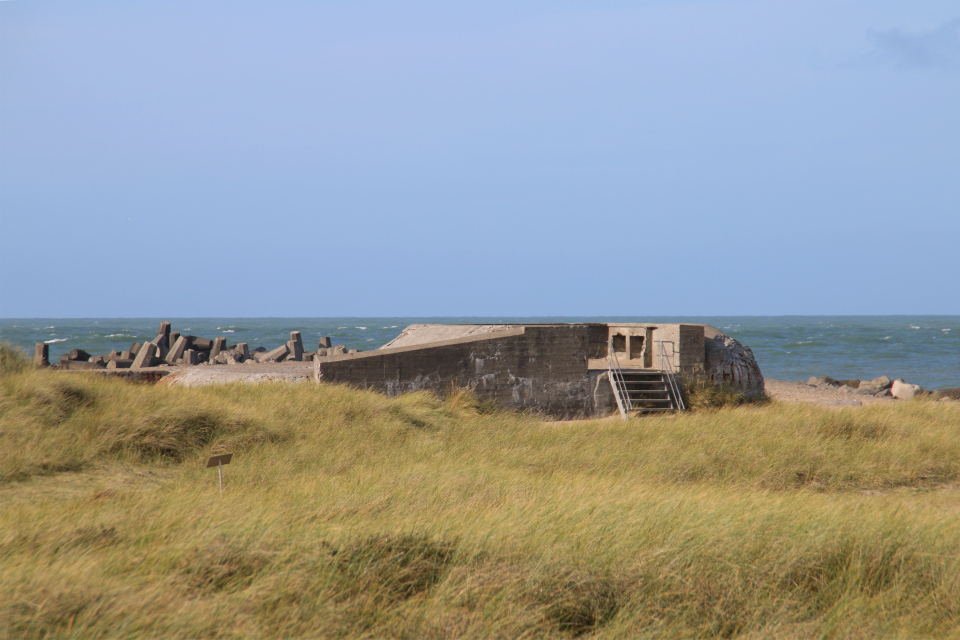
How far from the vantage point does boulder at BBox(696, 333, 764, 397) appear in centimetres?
1661

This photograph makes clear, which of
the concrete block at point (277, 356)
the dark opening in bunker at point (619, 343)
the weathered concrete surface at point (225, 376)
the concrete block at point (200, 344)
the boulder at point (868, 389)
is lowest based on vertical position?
the boulder at point (868, 389)

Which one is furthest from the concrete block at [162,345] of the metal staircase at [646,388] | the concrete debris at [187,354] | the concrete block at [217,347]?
the metal staircase at [646,388]

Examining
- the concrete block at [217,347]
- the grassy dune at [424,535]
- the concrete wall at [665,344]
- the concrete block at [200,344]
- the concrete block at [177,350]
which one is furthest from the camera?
the concrete block at [200,344]

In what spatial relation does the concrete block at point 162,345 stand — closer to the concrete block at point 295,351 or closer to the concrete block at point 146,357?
the concrete block at point 146,357

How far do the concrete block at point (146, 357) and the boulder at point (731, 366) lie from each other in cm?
1704

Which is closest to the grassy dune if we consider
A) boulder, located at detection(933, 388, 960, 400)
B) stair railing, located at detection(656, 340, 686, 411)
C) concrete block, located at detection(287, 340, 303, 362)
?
stair railing, located at detection(656, 340, 686, 411)

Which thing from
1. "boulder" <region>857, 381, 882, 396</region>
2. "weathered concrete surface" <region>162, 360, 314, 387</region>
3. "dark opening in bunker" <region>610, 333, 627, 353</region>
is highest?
"dark opening in bunker" <region>610, 333, 627, 353</region>

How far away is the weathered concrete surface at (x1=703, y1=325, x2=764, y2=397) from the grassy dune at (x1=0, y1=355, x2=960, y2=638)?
6895 mm

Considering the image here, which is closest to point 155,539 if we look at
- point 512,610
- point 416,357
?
point 512,610

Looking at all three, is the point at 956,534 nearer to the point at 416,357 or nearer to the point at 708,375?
the point at 416,357

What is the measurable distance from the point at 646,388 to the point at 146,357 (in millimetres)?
15994

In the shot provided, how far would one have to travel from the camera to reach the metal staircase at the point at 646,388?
14.7 meters

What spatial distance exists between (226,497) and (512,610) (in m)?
3.02

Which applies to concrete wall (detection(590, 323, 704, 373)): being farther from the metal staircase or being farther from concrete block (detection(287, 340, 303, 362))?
concrete block (detection(287, 340, 303, 362))
